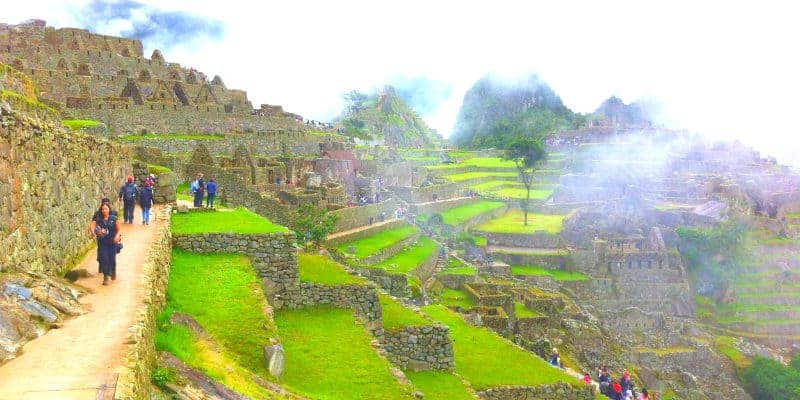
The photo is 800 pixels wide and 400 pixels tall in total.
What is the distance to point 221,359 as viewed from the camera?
8039 mm

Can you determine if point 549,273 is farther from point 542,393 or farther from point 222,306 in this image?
point 222,306

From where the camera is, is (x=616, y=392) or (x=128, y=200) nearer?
(x=128, y=200)

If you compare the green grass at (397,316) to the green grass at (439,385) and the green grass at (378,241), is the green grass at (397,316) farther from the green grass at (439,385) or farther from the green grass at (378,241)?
the green grass at (378,241)

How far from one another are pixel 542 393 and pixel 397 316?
3.77m

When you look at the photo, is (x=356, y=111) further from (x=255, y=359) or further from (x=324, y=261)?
(x=255, y=359)

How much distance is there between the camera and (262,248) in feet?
39.4

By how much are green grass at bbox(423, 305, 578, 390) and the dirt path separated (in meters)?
8.83

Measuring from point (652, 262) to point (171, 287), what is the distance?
3349cm

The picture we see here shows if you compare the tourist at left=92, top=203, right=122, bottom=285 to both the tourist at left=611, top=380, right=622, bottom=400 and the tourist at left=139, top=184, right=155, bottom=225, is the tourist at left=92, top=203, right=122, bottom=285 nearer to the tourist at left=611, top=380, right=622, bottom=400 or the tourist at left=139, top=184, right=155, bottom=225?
the tourist at left=139, top=184, right=155, bottom=225

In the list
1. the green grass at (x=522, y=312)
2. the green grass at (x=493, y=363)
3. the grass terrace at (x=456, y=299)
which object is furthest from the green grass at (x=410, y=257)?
the green grass at (x=493, y=363)

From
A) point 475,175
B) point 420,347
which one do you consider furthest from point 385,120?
point 420,347

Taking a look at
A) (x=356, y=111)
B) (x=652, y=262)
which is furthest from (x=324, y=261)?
(x=356, y=111)

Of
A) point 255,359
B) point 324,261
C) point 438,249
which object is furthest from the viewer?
point 438,249

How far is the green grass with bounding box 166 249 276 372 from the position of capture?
8984 millimetres
